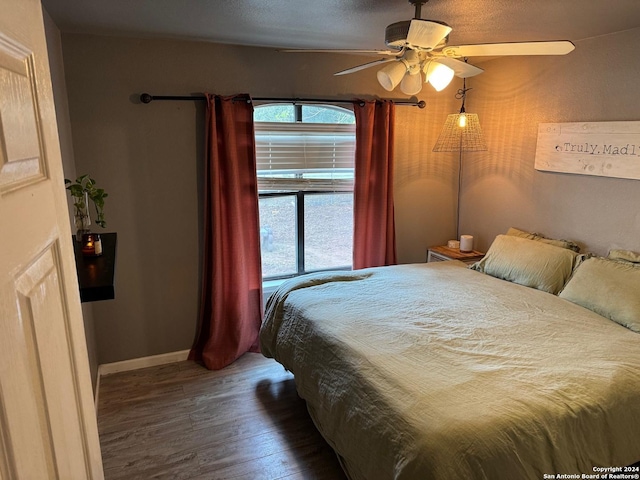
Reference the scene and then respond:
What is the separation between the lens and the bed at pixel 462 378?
152 centimetres

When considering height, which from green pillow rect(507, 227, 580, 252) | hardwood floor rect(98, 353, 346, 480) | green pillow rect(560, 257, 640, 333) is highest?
green pillow rect(507, 227, 580, 252)

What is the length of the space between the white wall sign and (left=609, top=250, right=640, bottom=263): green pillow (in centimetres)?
46

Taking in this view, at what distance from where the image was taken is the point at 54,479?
2.38 ft

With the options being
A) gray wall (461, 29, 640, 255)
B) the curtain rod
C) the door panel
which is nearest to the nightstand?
gray wall (461, 29, 640, 255)

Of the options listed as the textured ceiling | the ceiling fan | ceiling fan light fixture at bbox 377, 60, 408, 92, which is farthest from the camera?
the textured ceiling

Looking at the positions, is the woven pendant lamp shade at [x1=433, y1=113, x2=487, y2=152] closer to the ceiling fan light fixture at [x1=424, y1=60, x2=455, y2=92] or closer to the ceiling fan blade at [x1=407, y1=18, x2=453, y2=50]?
the ceiling fan light fixture at [x1=424, y1=60, x2=455, y2=92]

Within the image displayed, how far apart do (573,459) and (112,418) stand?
250 centimetres

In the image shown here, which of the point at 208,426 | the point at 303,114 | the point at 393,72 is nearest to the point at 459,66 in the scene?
the point at 393,72

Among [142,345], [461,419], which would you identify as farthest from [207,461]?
[461,419]

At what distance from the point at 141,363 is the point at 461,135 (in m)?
3.07

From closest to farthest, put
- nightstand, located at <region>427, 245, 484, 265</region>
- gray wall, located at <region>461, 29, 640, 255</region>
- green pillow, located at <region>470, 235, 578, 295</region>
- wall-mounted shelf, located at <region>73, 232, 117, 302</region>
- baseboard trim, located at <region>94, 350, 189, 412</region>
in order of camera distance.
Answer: wall-mounted shelf, located at <region>73, 232, 117, 302</region> → gray wall, located at <region>461, 29, 640, 255</region> → green pillow, located at <region>470, 235, 578, 295</region> → baseboard trim, located at <region>94, 350, 189, 412</region> → nightstand, located at <region>427, 245, 484, 265</region>

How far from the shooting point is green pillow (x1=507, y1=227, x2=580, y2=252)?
303 cm

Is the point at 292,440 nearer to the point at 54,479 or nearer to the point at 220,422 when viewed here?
the point at 220,422

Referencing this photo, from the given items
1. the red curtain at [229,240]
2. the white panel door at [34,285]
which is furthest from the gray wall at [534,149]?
the white panel door at [34,285]
